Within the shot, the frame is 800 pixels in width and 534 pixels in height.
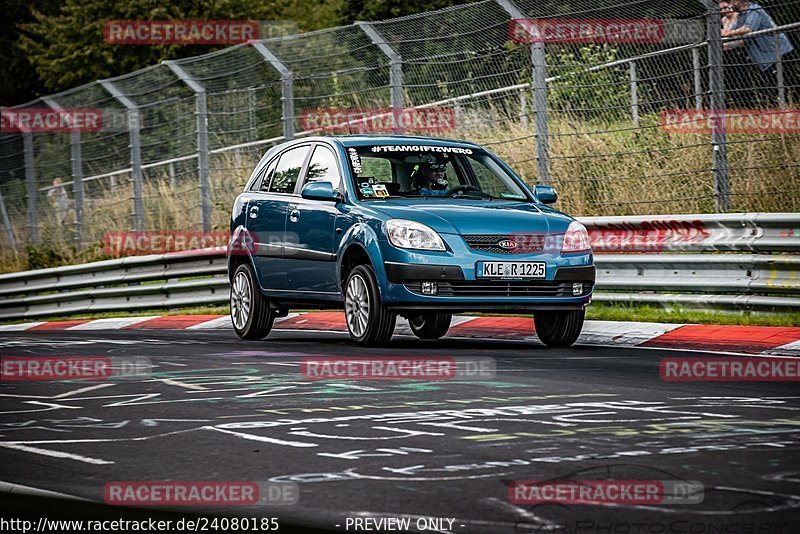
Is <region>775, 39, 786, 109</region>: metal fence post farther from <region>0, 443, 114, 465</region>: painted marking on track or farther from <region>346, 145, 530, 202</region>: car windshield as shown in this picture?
<region>0, 443, 114, 465</region>: painted marking on track

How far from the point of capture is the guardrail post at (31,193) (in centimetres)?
2733

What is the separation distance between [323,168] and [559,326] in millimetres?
2568

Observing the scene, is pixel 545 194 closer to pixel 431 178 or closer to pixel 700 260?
pixel 431 178

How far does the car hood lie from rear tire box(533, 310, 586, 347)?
2.51 ft

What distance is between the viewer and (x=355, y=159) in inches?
503

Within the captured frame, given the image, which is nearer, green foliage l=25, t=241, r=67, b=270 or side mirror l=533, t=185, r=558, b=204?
side mirror l=533, t=185, r=558, b=204

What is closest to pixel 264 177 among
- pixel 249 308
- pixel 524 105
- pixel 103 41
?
pixel 249 308

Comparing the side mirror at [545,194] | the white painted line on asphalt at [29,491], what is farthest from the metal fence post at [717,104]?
the white painted line on asphalt at [29,491]

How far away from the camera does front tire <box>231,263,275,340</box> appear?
1394cm

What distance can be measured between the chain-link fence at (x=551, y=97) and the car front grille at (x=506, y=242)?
9.46 feet

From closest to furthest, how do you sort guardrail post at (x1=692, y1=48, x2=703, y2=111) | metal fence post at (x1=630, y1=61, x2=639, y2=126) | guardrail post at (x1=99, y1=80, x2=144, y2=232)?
guardrail post at (x1=692, y1=48, x2=703, y2=111) → metal fence post at (x1=630, y1=61, x2=639, y2=126) → guardrail post at (x1=99, y1=80, x2=144, y2=232)

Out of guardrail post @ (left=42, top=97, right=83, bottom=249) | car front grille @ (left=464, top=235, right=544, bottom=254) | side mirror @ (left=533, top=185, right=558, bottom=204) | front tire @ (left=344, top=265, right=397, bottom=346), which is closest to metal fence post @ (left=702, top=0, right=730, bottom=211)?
side mirror @ (left=533, top=185, right=558, bottom=204)

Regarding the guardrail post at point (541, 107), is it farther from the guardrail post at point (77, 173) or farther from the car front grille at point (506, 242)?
the guardrail post at point (77, 173)

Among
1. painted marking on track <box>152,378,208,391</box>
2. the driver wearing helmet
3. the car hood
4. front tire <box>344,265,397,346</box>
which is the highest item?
the driver wearing helmet
